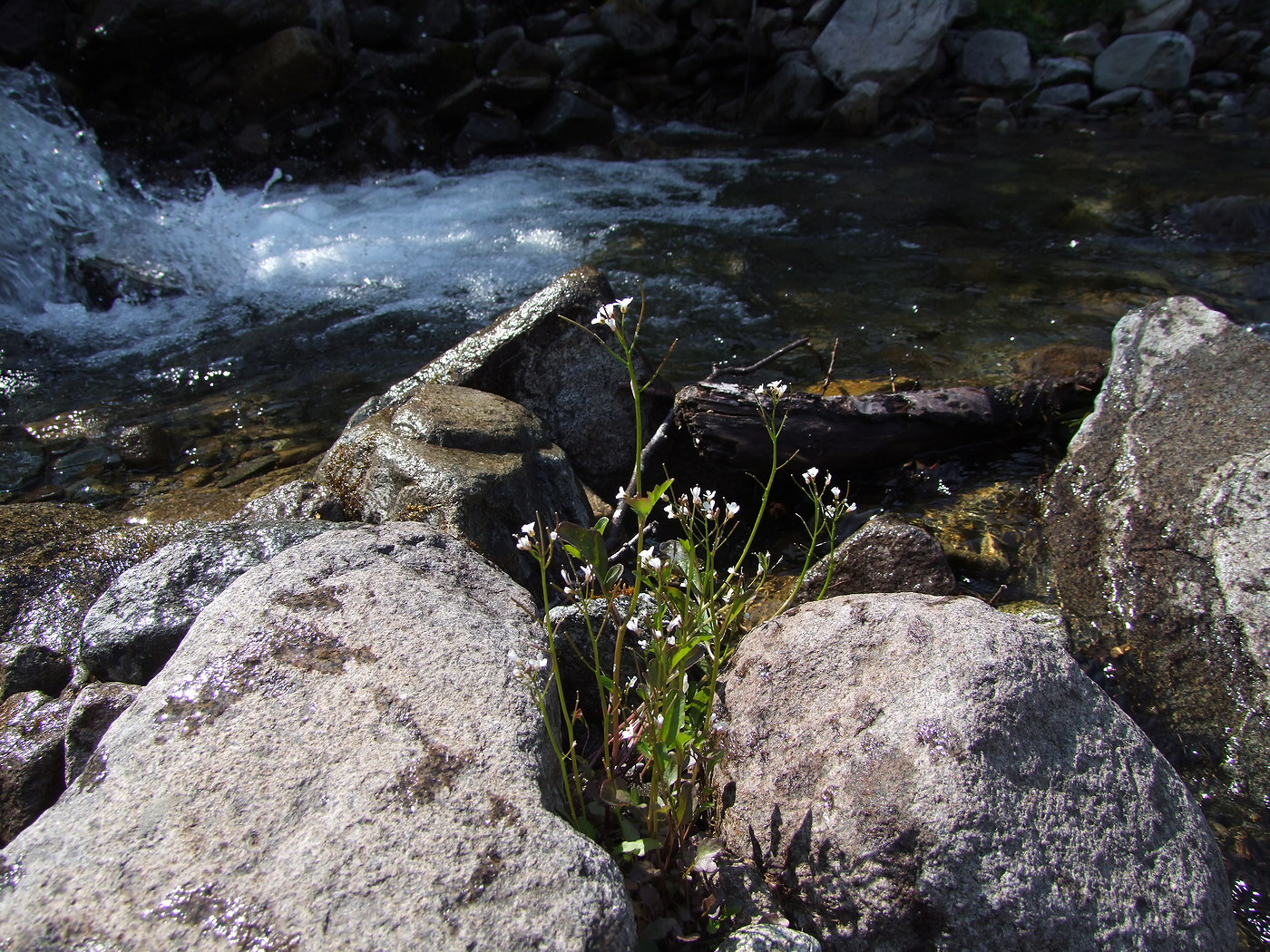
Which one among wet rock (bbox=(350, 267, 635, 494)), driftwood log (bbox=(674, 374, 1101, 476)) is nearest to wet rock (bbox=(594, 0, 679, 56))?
wet rock (bbox=(350, 267, 635, 494))

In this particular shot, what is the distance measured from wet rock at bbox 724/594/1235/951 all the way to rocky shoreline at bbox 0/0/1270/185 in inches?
434

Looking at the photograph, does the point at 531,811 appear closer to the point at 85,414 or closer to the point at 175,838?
the point at 175,838

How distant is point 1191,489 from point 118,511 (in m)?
5.10

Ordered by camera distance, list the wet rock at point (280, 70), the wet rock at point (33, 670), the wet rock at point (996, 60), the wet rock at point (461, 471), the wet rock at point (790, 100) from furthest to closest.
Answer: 1. the wet rock at point (996, 60)
2. the wet rock at point (790, 100)
3. the wet rock at point (280, 70)
4. the wet rock at point (461, 471)
5. the wet rock at point (33, 670)

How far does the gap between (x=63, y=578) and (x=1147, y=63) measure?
1694cm

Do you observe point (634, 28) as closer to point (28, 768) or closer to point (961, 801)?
point (28, 768)

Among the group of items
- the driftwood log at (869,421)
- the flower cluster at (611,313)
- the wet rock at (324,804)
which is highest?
the flower cluster at (611,313)

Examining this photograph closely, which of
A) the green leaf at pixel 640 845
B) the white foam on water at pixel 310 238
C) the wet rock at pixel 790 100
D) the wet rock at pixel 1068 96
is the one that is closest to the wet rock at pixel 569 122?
the white foam on water at pixel 310 238

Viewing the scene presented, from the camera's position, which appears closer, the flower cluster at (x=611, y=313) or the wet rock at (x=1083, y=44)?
the flower cluster at (x=611, y=313)

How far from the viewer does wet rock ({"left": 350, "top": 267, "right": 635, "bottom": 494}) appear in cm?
462

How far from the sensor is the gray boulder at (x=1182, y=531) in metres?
3.00

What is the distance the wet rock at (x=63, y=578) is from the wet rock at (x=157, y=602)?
0.21 m

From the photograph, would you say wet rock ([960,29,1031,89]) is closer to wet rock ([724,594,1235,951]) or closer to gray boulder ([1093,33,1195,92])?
gray boulder ([1093,33,1195,92])

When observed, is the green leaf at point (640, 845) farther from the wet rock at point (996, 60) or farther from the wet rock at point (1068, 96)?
the wet rock at point (996, 60)
